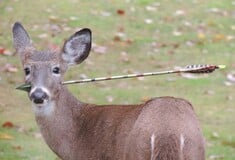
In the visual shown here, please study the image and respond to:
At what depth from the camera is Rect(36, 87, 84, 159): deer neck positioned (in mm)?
7441

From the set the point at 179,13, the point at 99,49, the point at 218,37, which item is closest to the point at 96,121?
the point at 99,49

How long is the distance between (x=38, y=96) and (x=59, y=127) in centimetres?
57

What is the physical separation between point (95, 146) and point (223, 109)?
5.16 metres

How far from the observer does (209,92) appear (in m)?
13.0

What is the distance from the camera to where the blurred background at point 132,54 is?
436 inches

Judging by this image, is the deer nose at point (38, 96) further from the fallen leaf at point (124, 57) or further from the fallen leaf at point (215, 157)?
the fallen leaf at point (124, 57)

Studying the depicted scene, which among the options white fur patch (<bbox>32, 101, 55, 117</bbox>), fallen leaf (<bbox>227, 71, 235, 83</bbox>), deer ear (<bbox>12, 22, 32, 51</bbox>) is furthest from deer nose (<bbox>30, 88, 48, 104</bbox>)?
fallen leaf (<bbox>227, 71, 235, 83</bbox>)

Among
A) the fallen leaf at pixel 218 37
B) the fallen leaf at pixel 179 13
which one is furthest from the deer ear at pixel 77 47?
the fallen leaf at pixel 179 13

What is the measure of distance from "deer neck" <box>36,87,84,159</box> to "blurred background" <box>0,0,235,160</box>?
90.1 inches

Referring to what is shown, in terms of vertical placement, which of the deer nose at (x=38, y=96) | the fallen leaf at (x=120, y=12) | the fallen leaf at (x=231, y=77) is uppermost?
the deer nose at (x=38, y=96)

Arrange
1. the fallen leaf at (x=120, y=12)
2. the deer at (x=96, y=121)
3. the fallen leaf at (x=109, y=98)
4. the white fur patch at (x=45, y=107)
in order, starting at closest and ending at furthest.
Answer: the deer at (x=96, y=121) → the white fur patch at (x=45, y=107) → the fallen leaf at (x=109, y=98) → the fallen leaf at (x=120, y=12)

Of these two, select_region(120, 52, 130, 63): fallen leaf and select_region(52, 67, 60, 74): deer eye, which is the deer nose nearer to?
select_region(52, 67, 60, 74): deer eye

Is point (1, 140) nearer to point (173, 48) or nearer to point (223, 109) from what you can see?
point (223, 109)

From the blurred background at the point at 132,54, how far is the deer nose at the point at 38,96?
9.17ft
